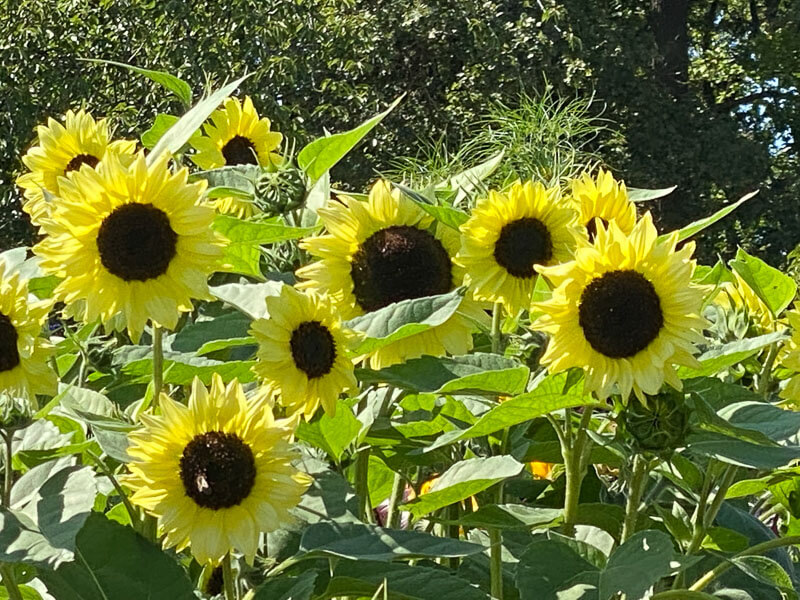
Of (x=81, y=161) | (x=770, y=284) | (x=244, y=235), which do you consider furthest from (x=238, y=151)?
(x=770, y=284)

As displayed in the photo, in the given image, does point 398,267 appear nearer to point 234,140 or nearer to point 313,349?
point 313,349

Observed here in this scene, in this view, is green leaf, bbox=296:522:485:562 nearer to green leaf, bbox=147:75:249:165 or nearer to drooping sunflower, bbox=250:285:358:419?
drooping sunflower, bbox=250:285:358:419

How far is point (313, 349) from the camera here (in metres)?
0.49

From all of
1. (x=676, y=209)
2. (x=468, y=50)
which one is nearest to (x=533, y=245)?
(x=468, y=50)

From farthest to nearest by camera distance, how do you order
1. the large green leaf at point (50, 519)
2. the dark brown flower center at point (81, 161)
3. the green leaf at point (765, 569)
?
the dark brown flower center at point (81, 161), the green leaf at point (765, 569), the large green leaf at point (50, 519)

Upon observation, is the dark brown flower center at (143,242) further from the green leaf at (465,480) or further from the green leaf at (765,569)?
the green leaf at (765,569)

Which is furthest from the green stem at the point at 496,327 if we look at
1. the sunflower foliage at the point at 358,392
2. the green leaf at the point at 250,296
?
the green leaf at the point at 250,296

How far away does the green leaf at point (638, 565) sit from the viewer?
0.44m

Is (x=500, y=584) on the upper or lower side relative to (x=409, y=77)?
lower

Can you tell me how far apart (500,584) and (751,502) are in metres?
0.35

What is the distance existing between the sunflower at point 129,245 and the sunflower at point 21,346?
14 mm

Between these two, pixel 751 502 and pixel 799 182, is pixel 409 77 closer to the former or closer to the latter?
pixel 799 182

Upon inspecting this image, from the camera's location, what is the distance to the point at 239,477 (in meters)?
0.45

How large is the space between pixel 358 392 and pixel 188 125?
0.13m
